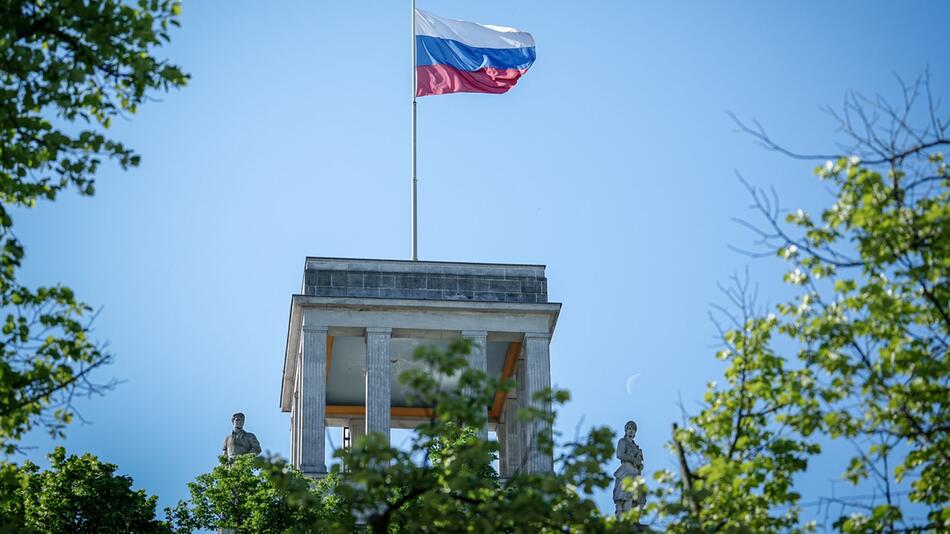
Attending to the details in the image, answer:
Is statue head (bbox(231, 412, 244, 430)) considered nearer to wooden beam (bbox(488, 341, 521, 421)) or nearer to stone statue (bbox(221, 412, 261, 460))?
stone statue (bbox(221, 412, 261, 460))

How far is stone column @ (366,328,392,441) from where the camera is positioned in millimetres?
63531

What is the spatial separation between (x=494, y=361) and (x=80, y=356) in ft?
136

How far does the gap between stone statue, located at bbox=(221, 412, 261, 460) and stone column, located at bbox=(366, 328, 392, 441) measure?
13.5ft

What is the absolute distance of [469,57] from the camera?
227 feet

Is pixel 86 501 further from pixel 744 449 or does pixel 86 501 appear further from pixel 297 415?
pixel 744 449

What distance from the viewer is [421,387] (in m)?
25.5

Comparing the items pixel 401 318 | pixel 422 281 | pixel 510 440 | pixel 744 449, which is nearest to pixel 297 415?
pixel 401 318

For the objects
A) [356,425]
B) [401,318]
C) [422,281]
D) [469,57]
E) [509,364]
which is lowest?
[356,425]

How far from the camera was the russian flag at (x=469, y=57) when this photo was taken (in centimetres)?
6894

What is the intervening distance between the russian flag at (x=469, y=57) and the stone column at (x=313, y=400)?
431 inches

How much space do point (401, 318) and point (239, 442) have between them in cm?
725

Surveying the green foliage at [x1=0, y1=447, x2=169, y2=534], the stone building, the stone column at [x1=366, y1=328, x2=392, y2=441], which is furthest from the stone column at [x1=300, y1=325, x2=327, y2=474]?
the green foliage at [x1=0, y1=447, x2=169, y2=534]

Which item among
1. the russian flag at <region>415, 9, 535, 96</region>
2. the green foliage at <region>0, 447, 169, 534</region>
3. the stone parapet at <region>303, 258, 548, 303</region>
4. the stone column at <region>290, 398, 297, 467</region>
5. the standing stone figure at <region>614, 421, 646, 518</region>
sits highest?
the russian flag at <region>415, 9, 535, 96</region>

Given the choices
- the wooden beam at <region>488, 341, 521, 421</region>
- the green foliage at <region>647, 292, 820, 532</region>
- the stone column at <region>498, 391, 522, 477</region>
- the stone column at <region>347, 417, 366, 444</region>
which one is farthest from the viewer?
the stone column at <region>347, 417, 366, 444</region>
